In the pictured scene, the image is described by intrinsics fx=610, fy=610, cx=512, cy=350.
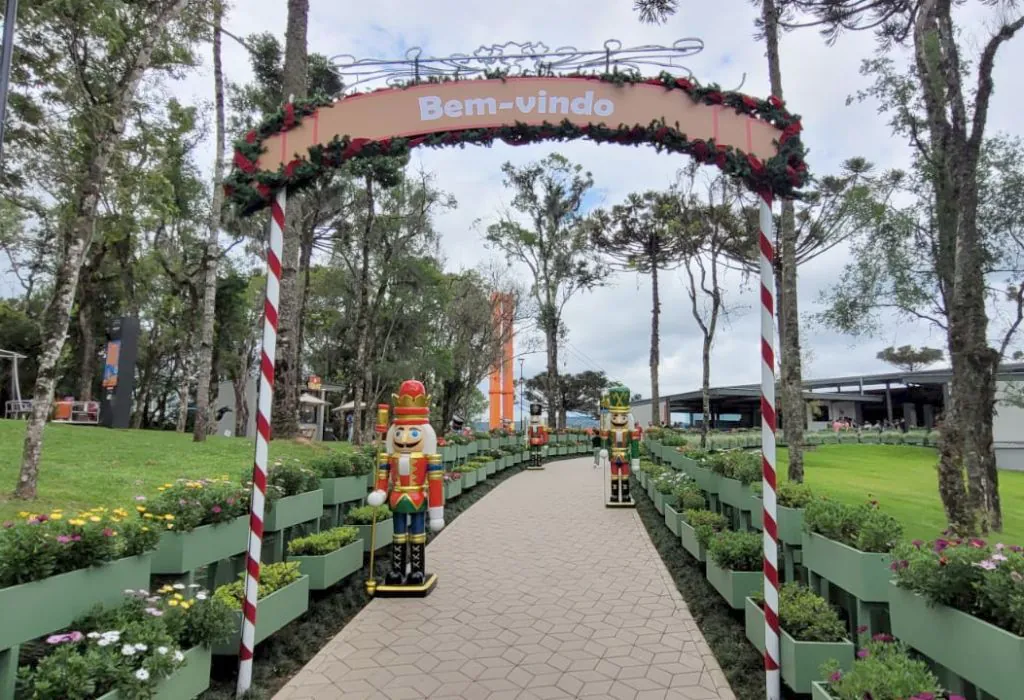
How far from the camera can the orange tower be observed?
25.3 meters

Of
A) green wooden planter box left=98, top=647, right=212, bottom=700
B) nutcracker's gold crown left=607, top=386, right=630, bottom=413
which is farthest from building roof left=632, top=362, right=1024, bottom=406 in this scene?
green wooden planter box left=98, top=647, right=212, bottom=700

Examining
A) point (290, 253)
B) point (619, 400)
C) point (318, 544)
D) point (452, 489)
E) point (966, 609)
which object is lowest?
point (452, 489)

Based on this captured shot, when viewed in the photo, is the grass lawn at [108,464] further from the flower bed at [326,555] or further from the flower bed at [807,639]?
the flower bed at [807,639]

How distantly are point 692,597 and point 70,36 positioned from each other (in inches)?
436

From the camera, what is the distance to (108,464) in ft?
28.0

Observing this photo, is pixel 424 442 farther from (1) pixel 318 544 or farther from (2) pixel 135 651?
(2) pixel 135 651

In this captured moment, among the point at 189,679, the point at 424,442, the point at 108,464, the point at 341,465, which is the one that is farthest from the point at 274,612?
the point at 108,464

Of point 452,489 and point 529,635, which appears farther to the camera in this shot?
point 452,489

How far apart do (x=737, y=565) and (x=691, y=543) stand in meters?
1.87

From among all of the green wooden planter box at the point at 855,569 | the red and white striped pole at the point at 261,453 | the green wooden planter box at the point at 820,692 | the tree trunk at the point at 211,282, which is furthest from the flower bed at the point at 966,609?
the tree trunk at the point at 211,282

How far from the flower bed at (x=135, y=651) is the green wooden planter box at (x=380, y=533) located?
118 inches

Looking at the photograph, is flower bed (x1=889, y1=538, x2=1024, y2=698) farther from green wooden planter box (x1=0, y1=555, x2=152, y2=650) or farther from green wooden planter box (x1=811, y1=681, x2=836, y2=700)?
green wooden planter box (x1=0, y1=555, x2=152, y2=650)

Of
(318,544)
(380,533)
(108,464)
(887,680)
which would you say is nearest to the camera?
(887,680)

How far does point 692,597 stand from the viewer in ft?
19.5
